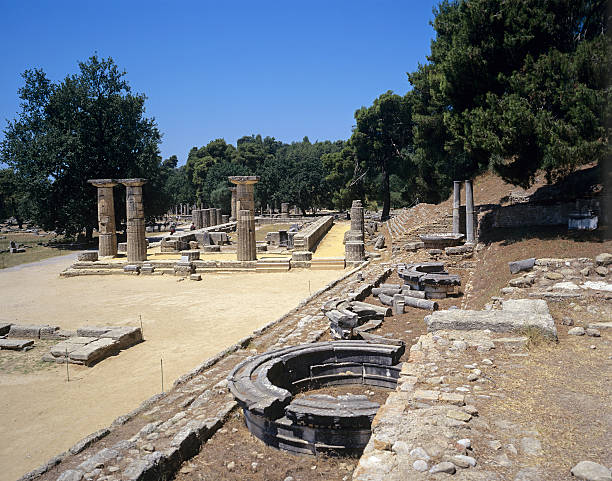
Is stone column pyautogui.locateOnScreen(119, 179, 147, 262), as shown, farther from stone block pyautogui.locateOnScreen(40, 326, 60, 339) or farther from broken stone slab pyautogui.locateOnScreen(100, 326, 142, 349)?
broken stone slab pyautogui.locateOnScreen(100, 326, 142, 349)

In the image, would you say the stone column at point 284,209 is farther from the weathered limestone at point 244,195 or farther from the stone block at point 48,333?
the stone block at point 48,333

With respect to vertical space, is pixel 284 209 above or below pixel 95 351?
above

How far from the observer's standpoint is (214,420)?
6.34 m

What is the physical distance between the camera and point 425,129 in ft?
86.8

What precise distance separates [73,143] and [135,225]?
12327 mm

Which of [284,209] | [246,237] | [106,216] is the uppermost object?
[284,209]

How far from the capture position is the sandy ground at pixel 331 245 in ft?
81.5

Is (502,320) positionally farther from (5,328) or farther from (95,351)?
(5,328)

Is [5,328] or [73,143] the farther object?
[73,143]

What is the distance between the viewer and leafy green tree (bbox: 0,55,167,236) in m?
31.7

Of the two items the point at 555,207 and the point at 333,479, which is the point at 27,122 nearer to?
the point at 555,207

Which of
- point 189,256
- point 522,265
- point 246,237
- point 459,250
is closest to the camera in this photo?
point 522,265

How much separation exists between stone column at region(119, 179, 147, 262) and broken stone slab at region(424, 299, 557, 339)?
1913 centimetres

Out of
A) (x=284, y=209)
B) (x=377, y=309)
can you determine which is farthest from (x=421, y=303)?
(x=284, y=209)
